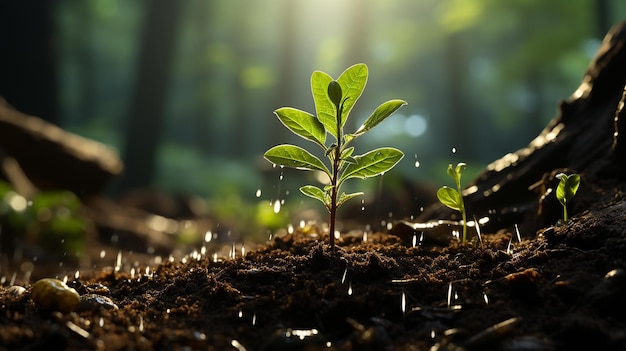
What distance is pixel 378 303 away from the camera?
69.2 inches

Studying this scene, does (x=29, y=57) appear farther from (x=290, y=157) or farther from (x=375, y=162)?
(x=375, y=162)

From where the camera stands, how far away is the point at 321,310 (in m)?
1.73

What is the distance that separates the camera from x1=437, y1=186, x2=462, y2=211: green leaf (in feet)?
8.02

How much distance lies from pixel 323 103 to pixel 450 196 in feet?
2.60

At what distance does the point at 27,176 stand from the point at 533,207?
8.11 meters

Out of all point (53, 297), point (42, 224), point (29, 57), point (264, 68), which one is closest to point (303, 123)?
point (53, 297)

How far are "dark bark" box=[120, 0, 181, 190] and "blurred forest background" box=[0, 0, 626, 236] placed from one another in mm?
46

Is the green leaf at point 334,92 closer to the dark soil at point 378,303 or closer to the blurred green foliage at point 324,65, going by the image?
the dark soil at point 378,303

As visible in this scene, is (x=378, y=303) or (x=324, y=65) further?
(x=324, y=65)

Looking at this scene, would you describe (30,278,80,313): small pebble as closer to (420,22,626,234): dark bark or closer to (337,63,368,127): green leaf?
(337,63,368,127): green leaf

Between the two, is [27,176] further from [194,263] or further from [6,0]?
[6,0]

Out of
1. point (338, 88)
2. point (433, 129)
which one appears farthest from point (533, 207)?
point (433, 129)

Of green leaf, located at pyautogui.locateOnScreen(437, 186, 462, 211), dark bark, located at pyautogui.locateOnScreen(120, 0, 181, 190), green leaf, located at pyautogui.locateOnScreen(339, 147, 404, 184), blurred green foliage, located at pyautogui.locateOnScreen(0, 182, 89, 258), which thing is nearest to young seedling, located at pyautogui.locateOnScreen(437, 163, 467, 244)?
green leaf, located at pyautogui.locateOnScreen(437, 186, 462, 211)

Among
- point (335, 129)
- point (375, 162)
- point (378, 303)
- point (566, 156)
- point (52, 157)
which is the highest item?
point (52, 157)
